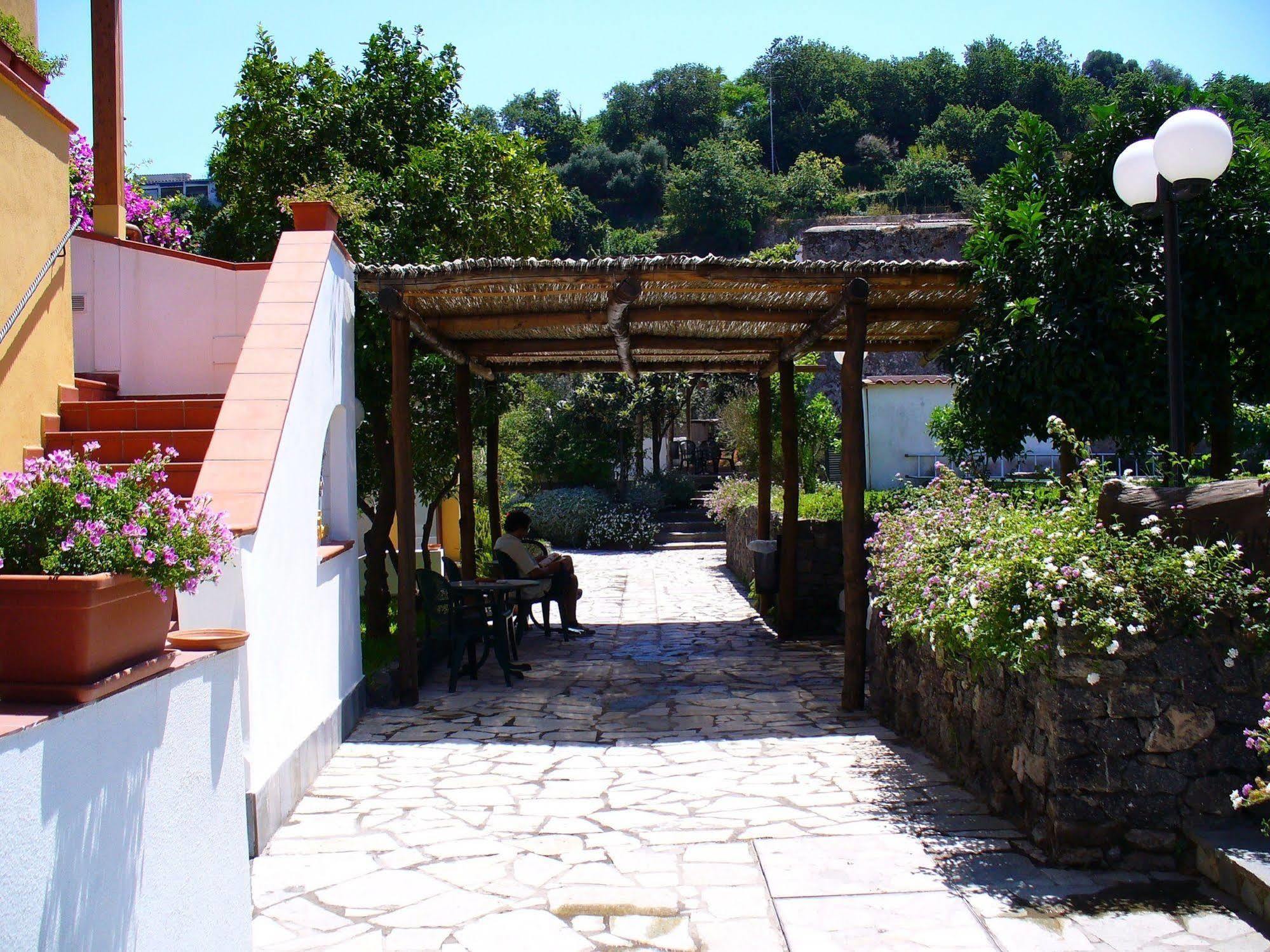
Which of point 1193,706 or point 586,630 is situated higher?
point 1193,706

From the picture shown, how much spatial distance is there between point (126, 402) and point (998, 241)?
5.85 meters

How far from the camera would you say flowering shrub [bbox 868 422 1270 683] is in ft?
12.3

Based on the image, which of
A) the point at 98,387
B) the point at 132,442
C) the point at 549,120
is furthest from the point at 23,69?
the point at 549,120

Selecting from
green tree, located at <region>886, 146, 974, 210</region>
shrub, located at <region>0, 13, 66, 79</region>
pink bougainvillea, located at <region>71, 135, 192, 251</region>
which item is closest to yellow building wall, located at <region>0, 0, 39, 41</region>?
pink bougainvillea, located at <region>71, 135, 192, 251</region>

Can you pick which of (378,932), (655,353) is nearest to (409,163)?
(655,353)

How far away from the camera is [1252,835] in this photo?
367 cm

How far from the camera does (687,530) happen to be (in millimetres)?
20766

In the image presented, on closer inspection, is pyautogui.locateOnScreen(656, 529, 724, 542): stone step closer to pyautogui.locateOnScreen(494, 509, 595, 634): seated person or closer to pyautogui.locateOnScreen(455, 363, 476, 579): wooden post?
pyautogui.locateOnScreen(494, 509, 595, 634): seated person

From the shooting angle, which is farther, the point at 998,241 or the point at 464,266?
the point at 998,241

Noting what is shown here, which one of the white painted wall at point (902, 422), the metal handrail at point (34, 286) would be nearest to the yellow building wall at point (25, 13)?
the metal handrail at point (34, 286)

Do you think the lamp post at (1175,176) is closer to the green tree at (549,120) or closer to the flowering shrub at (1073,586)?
the flowering shrub at (1073,586)

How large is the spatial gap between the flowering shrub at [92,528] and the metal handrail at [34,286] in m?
3.06

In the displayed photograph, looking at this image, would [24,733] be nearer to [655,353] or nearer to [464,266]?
[464,266]

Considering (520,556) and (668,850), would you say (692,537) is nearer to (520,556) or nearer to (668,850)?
(520,556)
